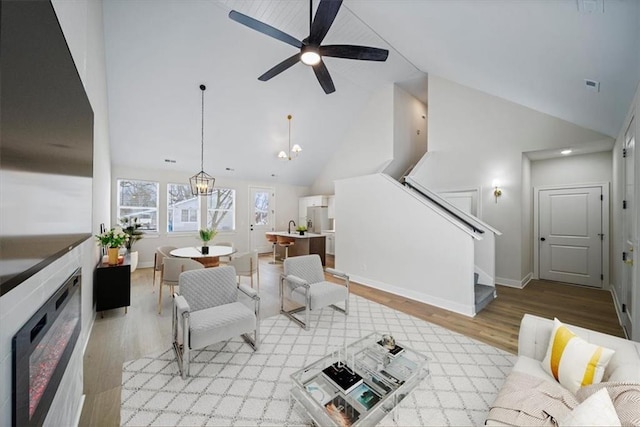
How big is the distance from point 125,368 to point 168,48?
4.51 meters

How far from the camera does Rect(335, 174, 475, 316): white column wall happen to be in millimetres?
3652

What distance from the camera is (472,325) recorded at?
10.4 feet

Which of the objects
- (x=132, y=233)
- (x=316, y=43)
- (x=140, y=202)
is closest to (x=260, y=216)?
(x=140, y=202)

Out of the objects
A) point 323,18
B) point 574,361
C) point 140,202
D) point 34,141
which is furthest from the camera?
point 140,202

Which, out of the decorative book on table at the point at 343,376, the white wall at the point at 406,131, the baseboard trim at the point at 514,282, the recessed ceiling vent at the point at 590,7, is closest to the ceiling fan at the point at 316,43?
the recessed ceiling vent at the point at 590,7

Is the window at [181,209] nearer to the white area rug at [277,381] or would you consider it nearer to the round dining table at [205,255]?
the round dining table at [205,255]

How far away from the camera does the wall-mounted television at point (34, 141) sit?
0.60m

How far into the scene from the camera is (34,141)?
30.3 inches

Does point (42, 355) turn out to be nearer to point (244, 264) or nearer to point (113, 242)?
point (113, 242)

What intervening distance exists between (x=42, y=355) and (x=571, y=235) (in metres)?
7.39

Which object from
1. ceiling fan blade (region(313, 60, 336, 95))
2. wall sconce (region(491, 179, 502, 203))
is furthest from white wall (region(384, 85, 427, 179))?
ceiling fan blade (region(313, 60, 336, 95))

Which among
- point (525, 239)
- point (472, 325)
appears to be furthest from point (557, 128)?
point (472, 325)

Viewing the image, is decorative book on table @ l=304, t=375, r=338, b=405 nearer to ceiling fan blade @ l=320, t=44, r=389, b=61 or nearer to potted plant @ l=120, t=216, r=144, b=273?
ceiling fan blade @ l=320, t=44, r=389, b=61

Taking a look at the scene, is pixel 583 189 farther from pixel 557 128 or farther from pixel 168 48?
pixel 168 48
